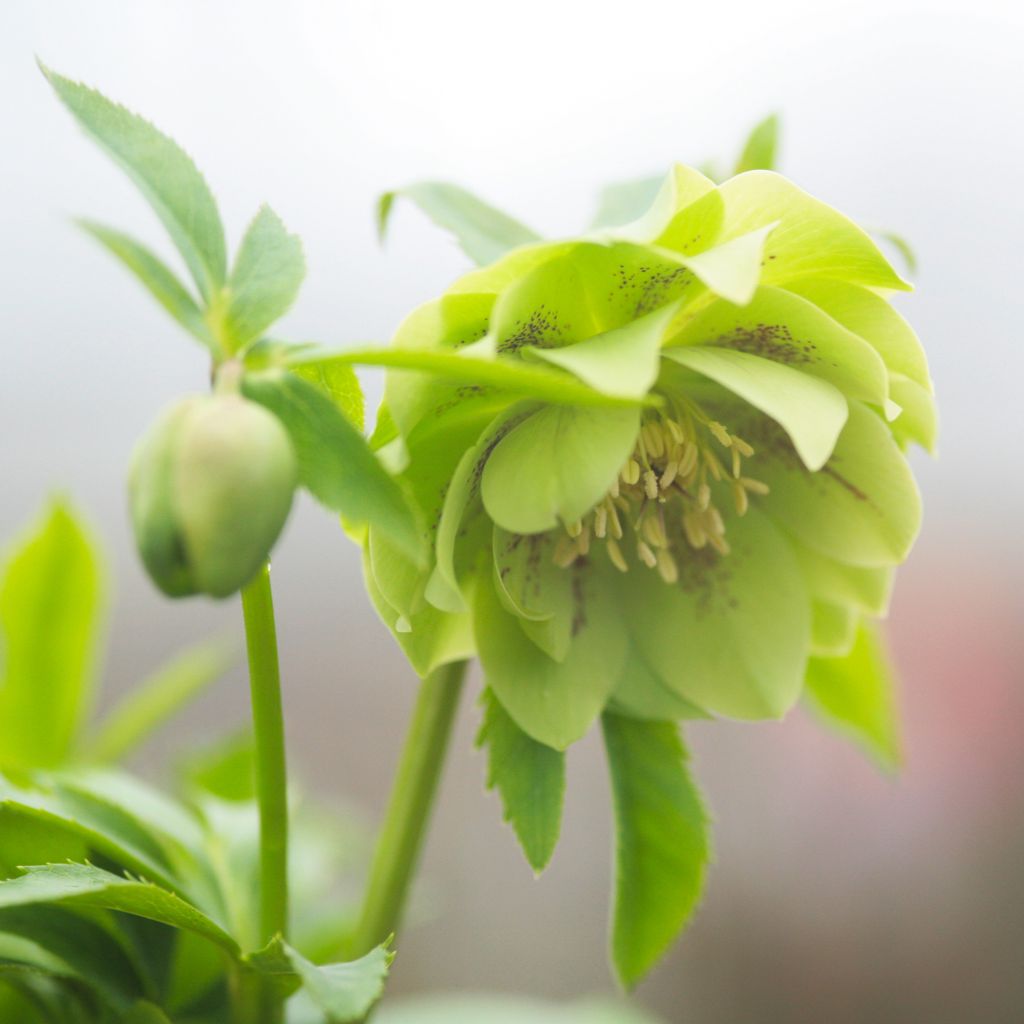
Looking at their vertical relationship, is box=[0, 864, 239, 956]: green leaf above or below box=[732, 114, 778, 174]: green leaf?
below

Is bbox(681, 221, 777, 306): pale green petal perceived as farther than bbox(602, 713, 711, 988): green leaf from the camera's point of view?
No

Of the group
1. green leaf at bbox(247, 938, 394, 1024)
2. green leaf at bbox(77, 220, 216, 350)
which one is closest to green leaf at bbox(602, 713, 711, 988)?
green leaf at bbox(247, 938, 394, 1024)

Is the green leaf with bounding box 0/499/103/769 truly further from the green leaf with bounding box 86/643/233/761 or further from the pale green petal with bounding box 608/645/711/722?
the pale green petal with bounding box 608/645/711/722

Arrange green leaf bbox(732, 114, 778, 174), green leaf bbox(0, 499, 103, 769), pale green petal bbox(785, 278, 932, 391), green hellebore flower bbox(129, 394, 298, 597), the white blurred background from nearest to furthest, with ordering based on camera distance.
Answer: green hellebore flower bbox(129, 394, 298, 597)
pale green petal bbox(785, 278, 932, 391)
green leaf bbox(732, 114, 778, 174)
green leaf bbox(0, 499, 103, 769)
the white blurred background

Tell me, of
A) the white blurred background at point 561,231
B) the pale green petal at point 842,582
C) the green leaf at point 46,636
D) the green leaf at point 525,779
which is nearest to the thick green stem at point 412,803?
the green leaf at point 525,779

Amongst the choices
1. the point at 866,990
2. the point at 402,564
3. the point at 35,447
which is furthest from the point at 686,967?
the point at 402,564

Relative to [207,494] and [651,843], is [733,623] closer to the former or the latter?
[651,843]
